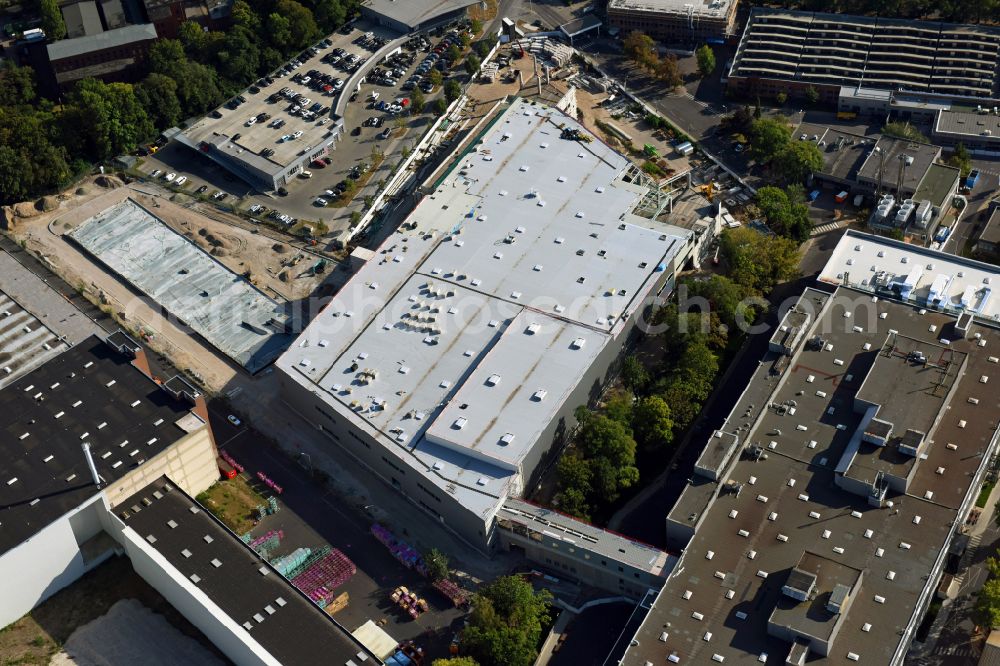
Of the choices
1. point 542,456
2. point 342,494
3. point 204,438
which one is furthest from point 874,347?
point 204,438

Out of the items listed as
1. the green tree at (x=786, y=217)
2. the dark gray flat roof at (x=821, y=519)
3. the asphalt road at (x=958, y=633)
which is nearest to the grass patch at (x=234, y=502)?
the dark gray flat roof at (x=821, y=519)

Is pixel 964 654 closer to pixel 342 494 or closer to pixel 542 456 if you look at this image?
pixel 542 456

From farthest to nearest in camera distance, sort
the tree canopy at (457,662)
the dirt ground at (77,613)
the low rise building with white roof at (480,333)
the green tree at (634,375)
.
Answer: the green tree at (634,375) → the low rise building with white roof at (480,333) → the dirt ground at (77,613) → the tree canopy at (457,662)

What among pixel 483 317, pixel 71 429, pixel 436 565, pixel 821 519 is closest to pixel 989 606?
pixel 821 519

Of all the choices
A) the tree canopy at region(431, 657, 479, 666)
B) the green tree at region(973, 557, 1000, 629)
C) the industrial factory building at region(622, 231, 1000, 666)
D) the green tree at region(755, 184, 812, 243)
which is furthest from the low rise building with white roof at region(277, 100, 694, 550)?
the green tree at region(973, 557, 1000, 629)

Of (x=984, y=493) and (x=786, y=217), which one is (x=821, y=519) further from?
(x=786, y=217)

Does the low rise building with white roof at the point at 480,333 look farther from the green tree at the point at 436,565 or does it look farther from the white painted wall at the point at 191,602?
the white painted wall at the point at 191,602
